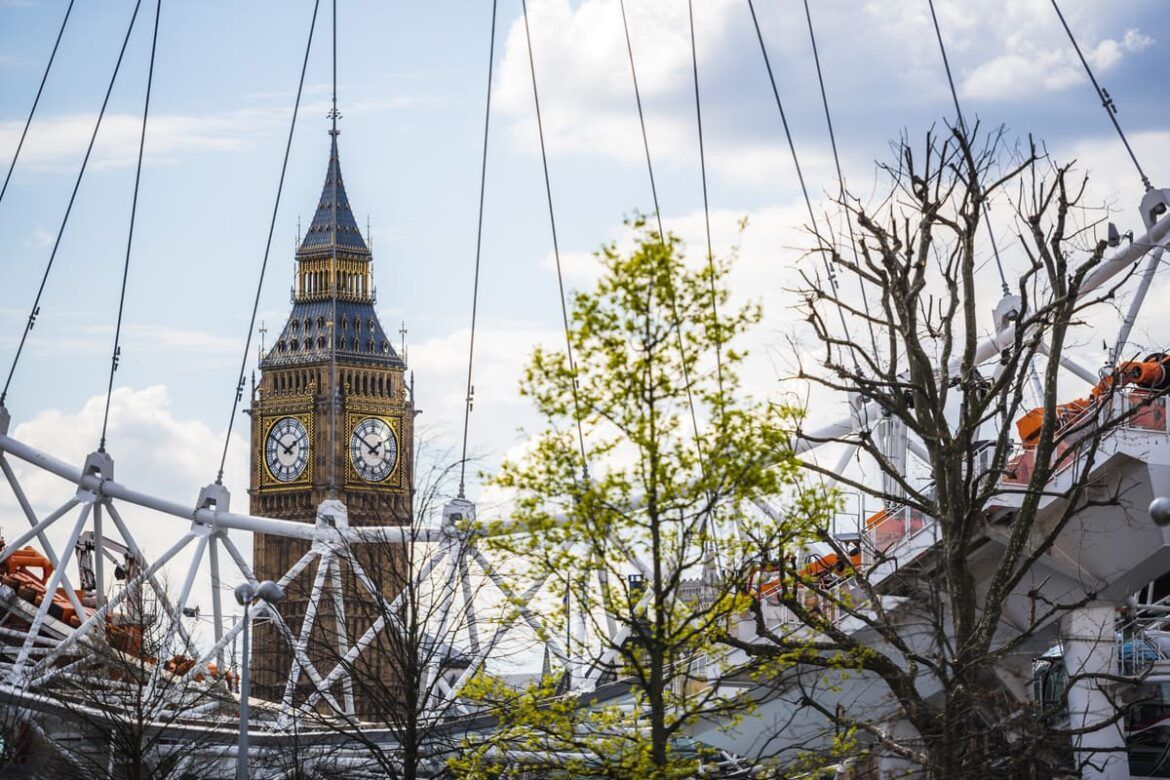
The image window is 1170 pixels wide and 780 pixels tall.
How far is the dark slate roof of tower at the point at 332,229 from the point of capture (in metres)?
168

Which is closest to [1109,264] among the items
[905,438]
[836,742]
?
[905,438]

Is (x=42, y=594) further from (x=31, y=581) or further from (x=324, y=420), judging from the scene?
(x=324, y=420)

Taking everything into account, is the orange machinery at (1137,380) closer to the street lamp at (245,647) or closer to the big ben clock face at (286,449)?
the street lamp at (245,647)

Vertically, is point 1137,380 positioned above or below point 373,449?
below

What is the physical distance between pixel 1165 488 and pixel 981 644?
370 inches

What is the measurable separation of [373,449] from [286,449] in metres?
7.53

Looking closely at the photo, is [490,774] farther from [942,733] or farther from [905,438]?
[905,438]

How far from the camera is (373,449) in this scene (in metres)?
155

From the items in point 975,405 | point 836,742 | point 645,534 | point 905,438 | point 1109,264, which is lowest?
point 836,742

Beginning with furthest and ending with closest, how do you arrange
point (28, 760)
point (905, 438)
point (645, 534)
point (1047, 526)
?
point (28, 760)
point (905, 438)
point (1047, 526)
point (645, 534)

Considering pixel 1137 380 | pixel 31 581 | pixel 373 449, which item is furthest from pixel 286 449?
pixel 1137 380

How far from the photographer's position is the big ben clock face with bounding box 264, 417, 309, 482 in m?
156

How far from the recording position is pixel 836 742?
Answer: 22875 mm

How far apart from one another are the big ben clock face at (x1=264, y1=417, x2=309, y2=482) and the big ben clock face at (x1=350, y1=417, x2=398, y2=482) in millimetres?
4323
